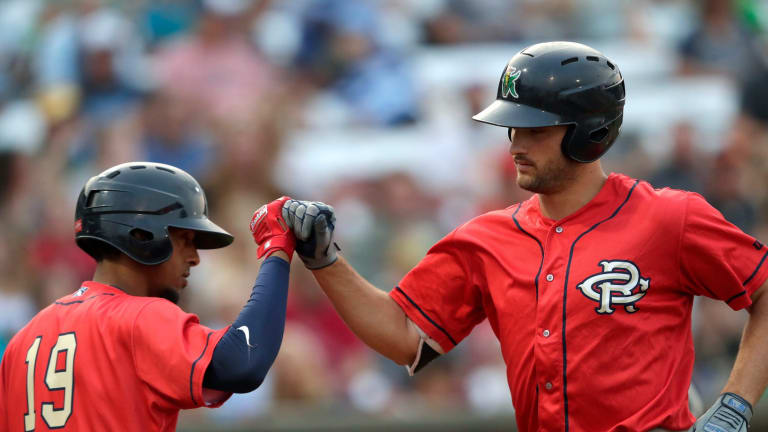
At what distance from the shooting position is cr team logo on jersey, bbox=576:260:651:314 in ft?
11.5

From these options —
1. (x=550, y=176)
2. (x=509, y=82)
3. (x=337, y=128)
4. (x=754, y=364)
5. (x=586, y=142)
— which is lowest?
(x=337, y=128)

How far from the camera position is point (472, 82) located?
31.9 ft

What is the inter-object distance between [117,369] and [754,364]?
213 centimetres

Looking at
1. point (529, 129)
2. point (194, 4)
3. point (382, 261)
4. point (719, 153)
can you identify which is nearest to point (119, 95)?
point (194, 4)

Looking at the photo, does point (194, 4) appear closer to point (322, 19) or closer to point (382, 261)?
point (322, 19)

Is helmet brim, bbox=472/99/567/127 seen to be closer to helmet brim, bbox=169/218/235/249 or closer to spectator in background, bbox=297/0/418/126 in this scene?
helmet brim, bbox=169/218/235/249

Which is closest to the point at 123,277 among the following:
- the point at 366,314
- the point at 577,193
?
the point at 366,314

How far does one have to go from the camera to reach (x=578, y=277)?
11.7 ft

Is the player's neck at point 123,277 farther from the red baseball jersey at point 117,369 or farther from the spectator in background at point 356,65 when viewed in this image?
the spectator in background at point 356,65

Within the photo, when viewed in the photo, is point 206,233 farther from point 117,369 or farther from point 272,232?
point 117,369

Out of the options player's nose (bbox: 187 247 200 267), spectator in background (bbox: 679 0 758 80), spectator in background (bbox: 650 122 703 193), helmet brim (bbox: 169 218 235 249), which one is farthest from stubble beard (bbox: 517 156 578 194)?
spectator in background (bbox: 679 0 758 80)

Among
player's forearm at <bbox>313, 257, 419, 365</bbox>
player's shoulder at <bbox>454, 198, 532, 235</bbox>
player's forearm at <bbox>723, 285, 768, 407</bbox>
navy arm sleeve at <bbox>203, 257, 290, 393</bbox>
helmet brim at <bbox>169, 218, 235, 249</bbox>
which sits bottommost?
player's forearm at <bbox>723, 285, 768, 407</bbox>

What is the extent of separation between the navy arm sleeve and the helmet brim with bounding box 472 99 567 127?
965mm

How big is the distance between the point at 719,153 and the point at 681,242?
557 centimetres
